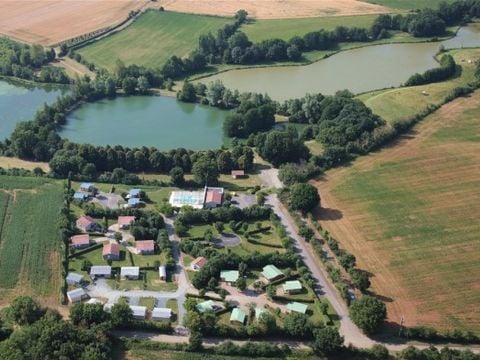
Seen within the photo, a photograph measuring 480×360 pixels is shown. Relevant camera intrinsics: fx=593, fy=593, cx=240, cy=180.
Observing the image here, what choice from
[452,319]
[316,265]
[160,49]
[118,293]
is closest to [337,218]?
[316,265]

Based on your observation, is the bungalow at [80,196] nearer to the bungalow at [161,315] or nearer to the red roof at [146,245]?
the red roof at [146,245]

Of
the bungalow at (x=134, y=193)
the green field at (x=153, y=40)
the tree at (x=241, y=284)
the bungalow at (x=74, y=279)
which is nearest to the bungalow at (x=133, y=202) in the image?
the bungalow at (x=134, y=193)

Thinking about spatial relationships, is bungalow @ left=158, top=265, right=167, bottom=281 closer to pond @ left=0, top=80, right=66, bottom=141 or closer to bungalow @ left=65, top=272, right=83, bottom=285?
bungalow @ left=65, top=272, right=83, bottom=285

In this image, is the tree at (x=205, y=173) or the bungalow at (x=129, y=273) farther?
the tree at (x=205, y=173)

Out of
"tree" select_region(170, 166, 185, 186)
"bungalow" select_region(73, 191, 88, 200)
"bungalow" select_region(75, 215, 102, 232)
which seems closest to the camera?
"bungalow" select_region(75, 215, 102, 232)

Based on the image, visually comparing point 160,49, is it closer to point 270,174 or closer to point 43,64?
point 43,64

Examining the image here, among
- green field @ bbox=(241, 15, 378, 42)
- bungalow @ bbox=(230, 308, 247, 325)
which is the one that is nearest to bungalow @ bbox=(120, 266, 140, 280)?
bungalow @ bbox=(230, 308, 247, 325)
